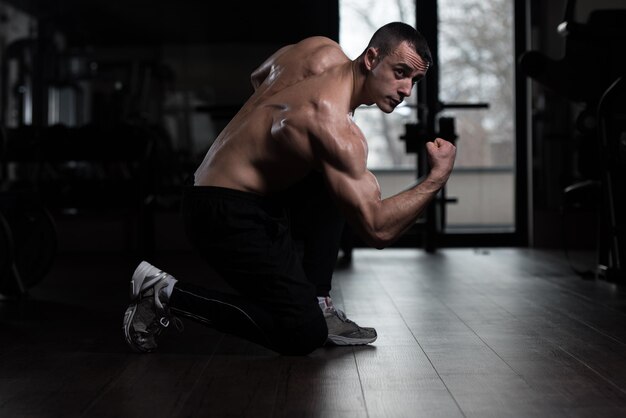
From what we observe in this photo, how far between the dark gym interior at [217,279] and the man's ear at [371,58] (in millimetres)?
597

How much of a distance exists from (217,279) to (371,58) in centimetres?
219

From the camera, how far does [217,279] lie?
13.9 ft

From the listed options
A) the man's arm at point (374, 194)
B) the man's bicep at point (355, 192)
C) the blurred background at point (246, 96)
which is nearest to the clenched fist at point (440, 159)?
the man's arm at point (374, 194)

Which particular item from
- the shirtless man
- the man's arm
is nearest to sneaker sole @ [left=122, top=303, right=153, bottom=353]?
the shirtless man

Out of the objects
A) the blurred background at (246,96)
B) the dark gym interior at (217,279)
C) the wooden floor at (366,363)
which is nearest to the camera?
the wooden floor at (366,363)

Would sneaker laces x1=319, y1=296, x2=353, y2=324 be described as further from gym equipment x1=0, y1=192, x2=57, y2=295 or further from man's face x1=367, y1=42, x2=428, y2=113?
gym equipment x1=0, y1=192, x2=57, y2=295

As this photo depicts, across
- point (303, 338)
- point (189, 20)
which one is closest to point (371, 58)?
point (303, 338)

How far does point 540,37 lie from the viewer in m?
6.17

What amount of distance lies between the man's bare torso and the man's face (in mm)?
72

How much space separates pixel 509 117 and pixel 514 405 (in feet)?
15.6

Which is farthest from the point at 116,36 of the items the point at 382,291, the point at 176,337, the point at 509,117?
the point at 176,337

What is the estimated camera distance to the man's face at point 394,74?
7.25 ft

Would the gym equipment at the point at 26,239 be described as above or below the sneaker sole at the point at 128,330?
above

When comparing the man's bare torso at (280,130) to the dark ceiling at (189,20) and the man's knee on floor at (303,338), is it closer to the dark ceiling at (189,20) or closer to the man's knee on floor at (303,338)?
the man's knee on floor at (303,338)
